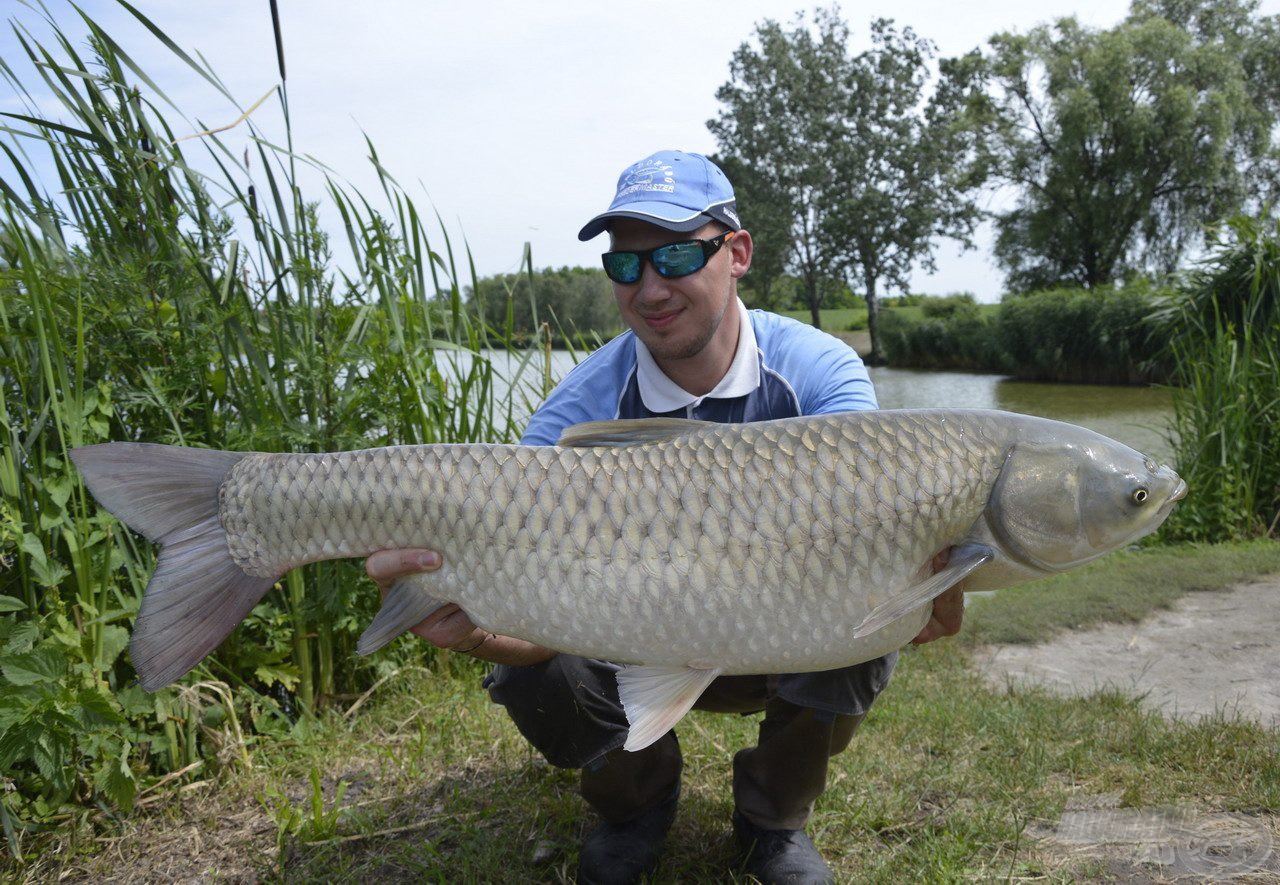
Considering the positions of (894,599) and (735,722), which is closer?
(894,599)

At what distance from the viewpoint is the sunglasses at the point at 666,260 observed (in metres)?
2.12

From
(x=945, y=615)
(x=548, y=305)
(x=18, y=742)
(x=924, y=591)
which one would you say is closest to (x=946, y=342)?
(x=548, y=305)

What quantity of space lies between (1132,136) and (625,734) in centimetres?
2967

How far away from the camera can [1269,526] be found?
5.73 meters

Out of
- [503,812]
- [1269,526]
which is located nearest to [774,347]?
[503,812]

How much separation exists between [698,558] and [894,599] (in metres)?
0.32

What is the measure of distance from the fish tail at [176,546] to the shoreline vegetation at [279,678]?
0.61 meters

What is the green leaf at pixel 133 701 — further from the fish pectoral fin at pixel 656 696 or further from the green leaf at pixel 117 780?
the fish pectoral fin at pixel 656 696

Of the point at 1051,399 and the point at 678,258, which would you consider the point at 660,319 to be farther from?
the point at 1051,399

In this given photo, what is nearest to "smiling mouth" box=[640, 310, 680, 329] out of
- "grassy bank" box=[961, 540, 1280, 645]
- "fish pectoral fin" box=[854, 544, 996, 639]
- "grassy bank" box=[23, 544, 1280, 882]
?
"fish pectoral fin" box=[854, 544, 996, 639]

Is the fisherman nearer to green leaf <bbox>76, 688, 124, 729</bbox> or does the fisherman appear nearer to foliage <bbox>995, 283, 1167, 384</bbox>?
green leaf <bbox>76, 688, 124, 729</bbox>

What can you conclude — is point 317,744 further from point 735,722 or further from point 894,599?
point 894,599

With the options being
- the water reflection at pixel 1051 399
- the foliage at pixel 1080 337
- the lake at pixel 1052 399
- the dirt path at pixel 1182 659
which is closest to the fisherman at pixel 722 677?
the dirt path at pixel 1182 659

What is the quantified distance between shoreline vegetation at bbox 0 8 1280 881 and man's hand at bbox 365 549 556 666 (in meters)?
0.44
